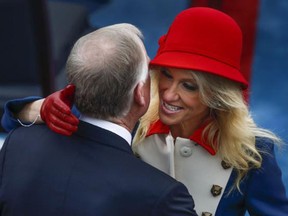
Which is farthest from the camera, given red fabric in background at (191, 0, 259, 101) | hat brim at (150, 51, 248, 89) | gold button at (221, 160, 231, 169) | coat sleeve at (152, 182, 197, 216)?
red fabric in background at (191, 0, 259, 101)

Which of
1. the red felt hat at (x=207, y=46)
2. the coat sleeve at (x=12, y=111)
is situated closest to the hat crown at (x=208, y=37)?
the red felt hat at (x=207, y=46)

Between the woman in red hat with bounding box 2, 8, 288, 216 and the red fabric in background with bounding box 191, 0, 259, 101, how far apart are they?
122cm

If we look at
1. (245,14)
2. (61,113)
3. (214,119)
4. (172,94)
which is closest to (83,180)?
(61,113)

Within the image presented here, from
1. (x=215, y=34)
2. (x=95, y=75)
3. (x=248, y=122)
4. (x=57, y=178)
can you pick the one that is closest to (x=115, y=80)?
(x=95, y=75)

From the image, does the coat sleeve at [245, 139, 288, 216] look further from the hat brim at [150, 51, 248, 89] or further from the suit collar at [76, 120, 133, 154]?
the suit collar at [76, 120, 133, 154]

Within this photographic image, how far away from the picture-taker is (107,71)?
1461mm

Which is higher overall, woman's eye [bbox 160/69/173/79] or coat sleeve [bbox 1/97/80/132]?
woman's eye [bbox 160/69/173/79]

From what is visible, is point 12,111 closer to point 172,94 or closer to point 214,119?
point 172,94

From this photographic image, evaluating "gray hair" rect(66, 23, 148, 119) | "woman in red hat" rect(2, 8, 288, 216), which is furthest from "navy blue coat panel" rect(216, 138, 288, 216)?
"gray hair" rect(66, 23, 148, 119)

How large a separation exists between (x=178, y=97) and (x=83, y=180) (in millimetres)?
411

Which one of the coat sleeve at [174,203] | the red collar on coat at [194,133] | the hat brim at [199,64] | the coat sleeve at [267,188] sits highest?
the hat brim at [199,64]

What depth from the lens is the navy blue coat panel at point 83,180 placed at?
1449 millimetres

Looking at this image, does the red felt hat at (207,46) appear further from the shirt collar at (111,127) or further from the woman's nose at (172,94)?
the shirt collar at (111,127)

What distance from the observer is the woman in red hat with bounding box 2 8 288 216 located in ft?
5.68
